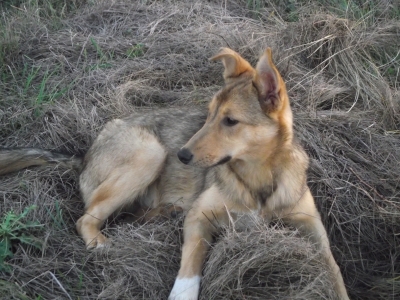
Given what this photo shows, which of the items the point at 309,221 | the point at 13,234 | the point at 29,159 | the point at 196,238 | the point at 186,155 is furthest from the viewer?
the point at 29,159

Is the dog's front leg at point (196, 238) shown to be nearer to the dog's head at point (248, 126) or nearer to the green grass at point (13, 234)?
the dog's head at point (248, 126)

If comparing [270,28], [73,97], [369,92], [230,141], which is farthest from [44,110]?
[369,92]

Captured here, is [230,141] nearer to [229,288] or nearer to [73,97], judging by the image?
[229,288]

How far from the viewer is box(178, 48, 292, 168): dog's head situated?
13.6ft

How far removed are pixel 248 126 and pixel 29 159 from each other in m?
2.02

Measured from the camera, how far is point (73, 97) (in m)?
6.07

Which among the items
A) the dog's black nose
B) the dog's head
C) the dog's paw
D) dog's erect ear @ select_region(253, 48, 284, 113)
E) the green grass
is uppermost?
dog's erect ear @ select_region(253, 48, 284, 113)

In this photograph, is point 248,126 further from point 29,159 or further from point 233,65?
point 29,159

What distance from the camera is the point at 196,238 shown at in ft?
14.2

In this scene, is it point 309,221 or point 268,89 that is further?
point 309,221

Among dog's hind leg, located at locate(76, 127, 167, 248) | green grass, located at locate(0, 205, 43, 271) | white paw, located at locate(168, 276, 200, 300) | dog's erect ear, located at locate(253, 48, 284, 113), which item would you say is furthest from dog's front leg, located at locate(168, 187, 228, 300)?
green grass, located at locate(0, 205, 43, 271)

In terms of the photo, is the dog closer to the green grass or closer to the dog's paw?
the dog's paw

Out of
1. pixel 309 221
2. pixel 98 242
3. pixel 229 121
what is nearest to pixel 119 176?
pixel 98 242

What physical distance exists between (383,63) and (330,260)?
302cm
